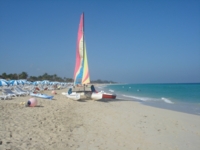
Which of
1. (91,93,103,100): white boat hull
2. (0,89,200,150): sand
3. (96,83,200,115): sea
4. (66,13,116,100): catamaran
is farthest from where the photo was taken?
(66,13,116,100): catamaran

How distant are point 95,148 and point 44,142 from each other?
128 cm

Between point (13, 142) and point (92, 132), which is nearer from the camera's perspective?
point (13, 142)

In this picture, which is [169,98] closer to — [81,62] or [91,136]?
[81,62]

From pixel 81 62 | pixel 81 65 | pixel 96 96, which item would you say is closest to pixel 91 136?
pixel 96 96

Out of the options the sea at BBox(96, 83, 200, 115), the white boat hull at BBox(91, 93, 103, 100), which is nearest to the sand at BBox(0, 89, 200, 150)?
the sea at BBox(96, 83, 200, 115)

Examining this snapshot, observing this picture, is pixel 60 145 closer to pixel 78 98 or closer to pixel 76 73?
pixel 78 98

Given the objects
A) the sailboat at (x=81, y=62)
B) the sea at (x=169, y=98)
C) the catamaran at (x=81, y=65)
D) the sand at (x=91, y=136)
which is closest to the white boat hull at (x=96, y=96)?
the catamaran at (x=81, y=65)

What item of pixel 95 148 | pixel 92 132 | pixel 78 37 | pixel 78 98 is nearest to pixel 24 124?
pixel 92 132

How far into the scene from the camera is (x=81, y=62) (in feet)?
53.1

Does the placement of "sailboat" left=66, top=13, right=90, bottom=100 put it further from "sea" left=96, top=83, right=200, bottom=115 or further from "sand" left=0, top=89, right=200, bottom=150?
"sand" left=0, top=89, right=200, bottom=150

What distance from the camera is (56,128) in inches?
234

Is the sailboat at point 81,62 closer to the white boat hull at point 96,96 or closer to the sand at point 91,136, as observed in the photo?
the white boat hull at point 96,96

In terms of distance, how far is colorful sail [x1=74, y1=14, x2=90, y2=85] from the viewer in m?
15.9

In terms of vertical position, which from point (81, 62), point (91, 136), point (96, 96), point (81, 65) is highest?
point (81, 62)
